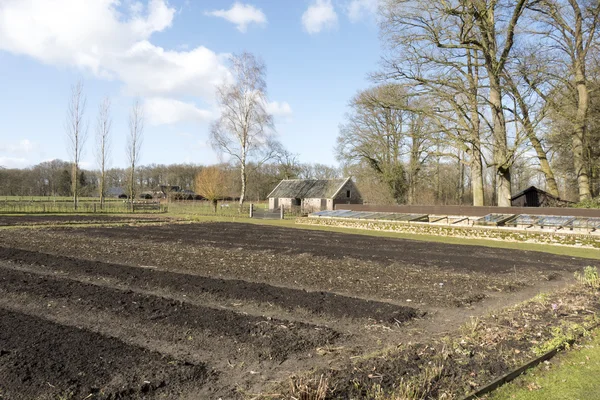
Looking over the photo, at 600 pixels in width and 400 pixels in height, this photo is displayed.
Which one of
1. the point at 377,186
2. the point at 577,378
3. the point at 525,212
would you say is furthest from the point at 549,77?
the point at 577,378

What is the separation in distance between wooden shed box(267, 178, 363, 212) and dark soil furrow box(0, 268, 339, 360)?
40.1 meters

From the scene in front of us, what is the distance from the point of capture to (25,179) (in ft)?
261

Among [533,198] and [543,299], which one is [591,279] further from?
[533,198]

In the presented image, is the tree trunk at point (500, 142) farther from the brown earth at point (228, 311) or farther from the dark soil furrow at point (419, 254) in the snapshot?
the brown earth at point (228, 311)

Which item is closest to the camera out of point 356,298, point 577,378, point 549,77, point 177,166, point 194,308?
point 577,378

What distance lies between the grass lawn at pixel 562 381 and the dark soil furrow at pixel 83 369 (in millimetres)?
3007

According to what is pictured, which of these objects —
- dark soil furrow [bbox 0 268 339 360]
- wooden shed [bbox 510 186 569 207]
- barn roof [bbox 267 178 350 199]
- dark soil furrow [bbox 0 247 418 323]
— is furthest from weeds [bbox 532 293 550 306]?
barn roof [bbox 267 178 350 199]

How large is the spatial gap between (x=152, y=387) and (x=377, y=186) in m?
42.5

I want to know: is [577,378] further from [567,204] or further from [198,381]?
[567,204]

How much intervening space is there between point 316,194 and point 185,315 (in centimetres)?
4562

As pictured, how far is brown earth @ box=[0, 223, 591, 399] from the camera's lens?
4289mm

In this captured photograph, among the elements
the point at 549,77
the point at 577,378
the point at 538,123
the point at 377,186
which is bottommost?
the point at 577,378

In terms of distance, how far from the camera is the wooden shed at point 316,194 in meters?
49.7

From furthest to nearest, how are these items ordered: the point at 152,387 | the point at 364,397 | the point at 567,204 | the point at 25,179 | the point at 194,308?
the point at 25,179
the point at 567,204
the point at 194,308
the point at 152,387
the point at 364,397
